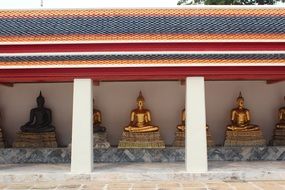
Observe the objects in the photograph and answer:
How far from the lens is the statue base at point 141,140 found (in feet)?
43.4

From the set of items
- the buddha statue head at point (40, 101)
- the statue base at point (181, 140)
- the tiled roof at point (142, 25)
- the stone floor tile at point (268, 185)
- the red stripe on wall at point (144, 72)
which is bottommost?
the stone floor tile at point (268, 185)

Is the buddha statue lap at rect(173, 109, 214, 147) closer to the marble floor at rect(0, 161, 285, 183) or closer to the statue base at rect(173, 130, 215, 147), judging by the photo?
the statue base at rect(173, 130, 215, 147)

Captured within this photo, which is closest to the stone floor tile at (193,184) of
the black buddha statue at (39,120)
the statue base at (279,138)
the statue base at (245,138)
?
the statue base at (245,138)

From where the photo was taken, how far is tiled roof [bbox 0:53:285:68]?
10.6 meters

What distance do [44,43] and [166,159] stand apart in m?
4.91

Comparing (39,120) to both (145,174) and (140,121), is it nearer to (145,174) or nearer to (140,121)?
(140,121)

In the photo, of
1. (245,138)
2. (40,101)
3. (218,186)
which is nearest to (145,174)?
(218,186)

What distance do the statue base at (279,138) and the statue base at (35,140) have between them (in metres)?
6.91

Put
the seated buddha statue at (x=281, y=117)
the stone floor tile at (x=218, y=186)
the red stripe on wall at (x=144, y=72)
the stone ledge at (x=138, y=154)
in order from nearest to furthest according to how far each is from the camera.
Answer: the stone floor tile at (x=218, y=186)
the red stripe on wall at (x=144, y=72)
the stone ledge at (x=138, y=154)
the seated buddha statue at (x=281, y=117)

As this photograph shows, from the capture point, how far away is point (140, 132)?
13492mm

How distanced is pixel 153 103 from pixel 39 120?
369 centimetres

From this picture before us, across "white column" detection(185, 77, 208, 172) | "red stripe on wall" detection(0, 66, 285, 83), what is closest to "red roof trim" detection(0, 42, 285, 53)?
"red stripe on wall" detection(0, 66, 285, 83)

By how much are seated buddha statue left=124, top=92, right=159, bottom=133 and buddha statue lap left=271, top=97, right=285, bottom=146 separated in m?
3.76

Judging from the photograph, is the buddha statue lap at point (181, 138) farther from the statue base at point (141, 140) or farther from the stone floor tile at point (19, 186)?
the stone floor tile at point (19, 186)
